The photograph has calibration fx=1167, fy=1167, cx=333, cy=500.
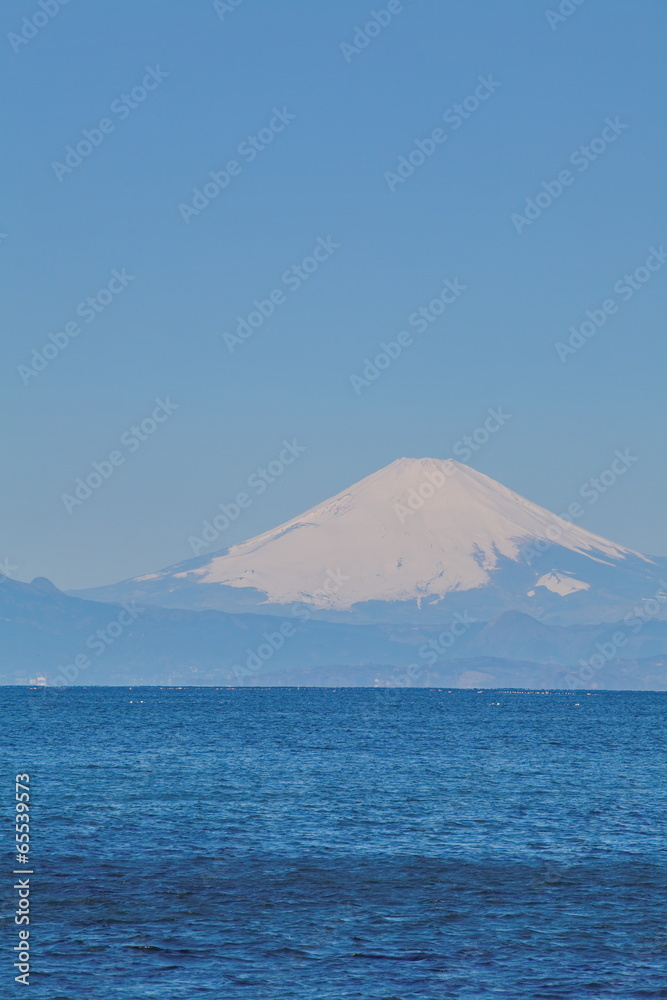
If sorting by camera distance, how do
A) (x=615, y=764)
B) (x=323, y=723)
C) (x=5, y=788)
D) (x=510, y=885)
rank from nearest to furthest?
(x=510, y=885) → (x=5, y=788) → (x=615, y=764) → (x=323, y=723)

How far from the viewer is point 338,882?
43500 millimetres

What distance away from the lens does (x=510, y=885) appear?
143 feet

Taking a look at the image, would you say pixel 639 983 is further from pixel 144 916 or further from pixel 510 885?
pixel 144 916

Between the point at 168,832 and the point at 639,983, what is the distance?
1073 inches

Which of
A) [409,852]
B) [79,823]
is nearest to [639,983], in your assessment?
[409,852]

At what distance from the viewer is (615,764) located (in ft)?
315

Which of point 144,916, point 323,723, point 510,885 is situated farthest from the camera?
point 323,723

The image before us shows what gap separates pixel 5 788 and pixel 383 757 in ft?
128

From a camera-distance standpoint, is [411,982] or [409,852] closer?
[411,982]

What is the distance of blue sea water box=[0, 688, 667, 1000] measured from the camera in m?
32.2

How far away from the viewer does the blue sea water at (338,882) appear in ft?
106

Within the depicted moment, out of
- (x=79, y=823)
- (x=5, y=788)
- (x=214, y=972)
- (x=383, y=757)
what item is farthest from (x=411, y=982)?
(x=383, y=757)

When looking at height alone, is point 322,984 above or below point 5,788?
below

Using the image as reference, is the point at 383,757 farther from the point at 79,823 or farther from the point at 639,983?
the point at 639,983
